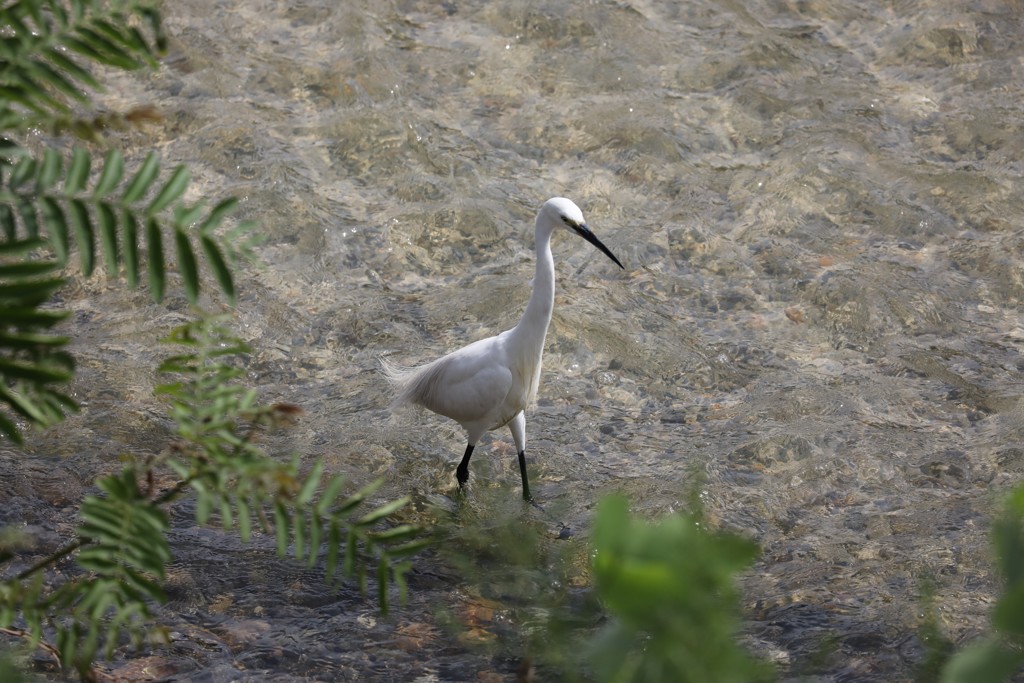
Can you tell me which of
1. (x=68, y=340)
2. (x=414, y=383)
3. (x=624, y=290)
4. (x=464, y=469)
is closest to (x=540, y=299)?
(x=414, y=383)

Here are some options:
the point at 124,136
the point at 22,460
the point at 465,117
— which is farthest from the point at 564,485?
the point at 124,136

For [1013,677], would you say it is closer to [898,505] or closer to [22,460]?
[898,505]

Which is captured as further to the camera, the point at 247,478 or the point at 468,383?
the point at 468,383

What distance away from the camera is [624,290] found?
592 cm

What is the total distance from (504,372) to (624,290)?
5.31 feet

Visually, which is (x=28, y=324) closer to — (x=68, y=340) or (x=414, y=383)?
(x=68, y=340)

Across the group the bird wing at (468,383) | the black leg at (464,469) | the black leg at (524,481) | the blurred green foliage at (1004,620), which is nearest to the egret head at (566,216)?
the bird wing at (468,383)

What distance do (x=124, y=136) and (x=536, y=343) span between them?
3479mm

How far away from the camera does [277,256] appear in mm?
6047

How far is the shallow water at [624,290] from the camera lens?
392 cm

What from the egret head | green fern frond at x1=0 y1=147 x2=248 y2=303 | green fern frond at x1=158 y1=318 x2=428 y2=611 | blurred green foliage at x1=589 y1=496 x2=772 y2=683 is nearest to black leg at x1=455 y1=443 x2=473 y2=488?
the egret head

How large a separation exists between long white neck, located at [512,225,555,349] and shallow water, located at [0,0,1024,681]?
2.29 feet

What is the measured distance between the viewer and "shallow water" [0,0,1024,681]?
3.92 metres

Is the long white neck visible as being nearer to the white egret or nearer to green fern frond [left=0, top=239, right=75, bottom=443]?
the white egret
